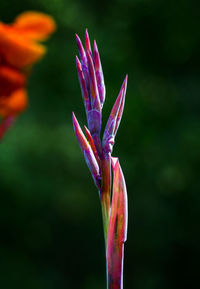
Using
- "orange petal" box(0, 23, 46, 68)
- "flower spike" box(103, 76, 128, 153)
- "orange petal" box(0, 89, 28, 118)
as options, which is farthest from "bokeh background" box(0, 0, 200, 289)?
"flower spike" box(103, 76, 128, 153)

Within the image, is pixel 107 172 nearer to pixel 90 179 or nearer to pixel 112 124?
pixel 112 124

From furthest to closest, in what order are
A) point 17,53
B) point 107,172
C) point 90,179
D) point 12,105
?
1. point 90,179
2. point 17,53
3. point 12,105
4. point 107,172

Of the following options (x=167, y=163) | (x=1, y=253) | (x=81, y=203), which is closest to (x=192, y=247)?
(x=167, y=163)

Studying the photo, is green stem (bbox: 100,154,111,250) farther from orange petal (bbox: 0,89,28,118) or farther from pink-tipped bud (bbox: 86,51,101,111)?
orange petal (bbox: 0,89,28,118)

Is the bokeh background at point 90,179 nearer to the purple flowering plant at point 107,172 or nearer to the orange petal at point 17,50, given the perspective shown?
the orange petal at point 17,50

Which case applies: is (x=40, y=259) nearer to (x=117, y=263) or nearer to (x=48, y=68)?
(x=48, y=68)

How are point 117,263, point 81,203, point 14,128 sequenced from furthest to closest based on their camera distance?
1. point 81,203
2. point 14,128
3. point 117,263

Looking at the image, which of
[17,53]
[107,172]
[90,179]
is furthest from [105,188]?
[90,179]
